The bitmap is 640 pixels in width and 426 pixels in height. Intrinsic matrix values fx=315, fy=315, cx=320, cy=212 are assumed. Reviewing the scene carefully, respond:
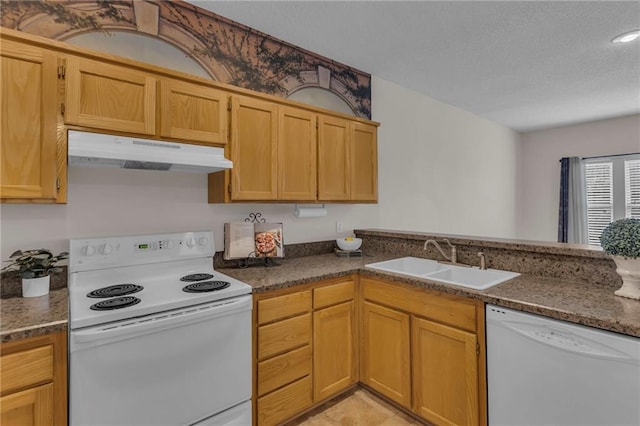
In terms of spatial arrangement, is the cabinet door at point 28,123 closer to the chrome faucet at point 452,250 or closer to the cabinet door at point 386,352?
the cabinet door at point 386,352

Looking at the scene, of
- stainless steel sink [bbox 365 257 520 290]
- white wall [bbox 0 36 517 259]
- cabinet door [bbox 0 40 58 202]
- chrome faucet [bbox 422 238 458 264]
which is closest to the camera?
cabinet door [bbox 0 40 58 202]

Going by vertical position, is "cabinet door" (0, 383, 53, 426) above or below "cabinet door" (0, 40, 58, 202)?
below

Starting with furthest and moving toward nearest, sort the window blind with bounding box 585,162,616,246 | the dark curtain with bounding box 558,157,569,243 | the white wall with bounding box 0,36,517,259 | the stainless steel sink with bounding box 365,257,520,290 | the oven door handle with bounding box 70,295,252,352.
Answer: the dark curtain with bounding box 558,157,569,243 → the window blind with bounding box 585,162,616,246 → the stainless steel sink with bounding box 365,257,520,290 → the white wall with bounding box 0,36,517,259 → the oven door handle with bounding box 70,295,252,352

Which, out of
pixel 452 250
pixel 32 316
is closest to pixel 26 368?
pixel 32 316

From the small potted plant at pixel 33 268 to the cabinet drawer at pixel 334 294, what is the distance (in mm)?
1395

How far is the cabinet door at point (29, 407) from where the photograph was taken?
3.71 ft

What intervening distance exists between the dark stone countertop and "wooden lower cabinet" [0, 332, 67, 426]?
2.2 inches

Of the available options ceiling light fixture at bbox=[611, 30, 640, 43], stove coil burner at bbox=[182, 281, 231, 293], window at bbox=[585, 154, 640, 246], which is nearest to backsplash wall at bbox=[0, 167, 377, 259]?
stove coil burner at bbox=[182, 281, 231, 293]

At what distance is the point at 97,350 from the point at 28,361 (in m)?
0.22

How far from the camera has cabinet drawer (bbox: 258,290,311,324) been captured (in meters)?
1.80

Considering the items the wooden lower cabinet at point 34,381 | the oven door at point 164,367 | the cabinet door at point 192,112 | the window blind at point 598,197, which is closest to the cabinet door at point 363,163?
the cabinet door at point 192,112

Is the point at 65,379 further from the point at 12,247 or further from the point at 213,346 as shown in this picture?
the point at 12,247

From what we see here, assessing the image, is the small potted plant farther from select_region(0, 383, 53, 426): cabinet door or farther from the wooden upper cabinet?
the wooden upper cabinet

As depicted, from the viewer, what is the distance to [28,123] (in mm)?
1419
